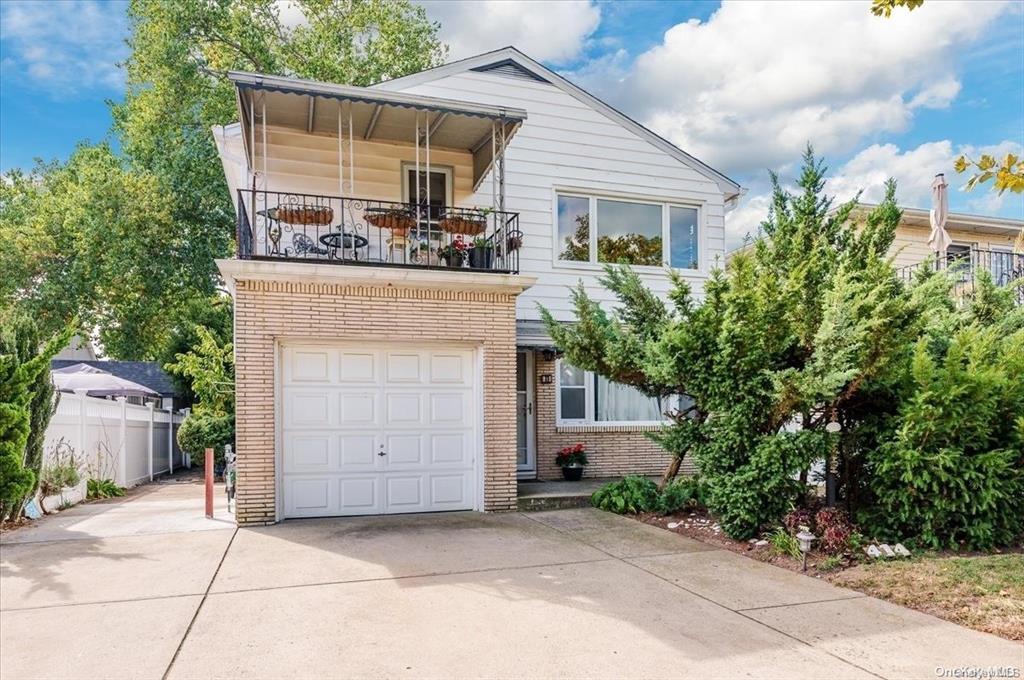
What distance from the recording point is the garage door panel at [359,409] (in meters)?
9.20

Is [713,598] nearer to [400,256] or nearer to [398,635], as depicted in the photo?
[398,635]

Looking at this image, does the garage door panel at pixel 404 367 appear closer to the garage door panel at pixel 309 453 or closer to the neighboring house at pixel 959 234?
the garage door panel at pixel 309 453

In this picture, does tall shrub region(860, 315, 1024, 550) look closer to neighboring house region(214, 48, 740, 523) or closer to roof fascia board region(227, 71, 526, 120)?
neighboring house region(214, 48, 740, 523)

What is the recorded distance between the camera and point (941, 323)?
8.35 m

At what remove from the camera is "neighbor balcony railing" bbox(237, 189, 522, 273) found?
30.1 ft

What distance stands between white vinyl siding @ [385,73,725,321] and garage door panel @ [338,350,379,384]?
11.8ft

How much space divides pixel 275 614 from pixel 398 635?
1.12 m

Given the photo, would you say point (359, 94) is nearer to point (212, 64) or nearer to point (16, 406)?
point (16, 406)

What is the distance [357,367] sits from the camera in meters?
9.30

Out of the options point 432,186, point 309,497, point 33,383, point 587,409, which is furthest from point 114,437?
point 587,409

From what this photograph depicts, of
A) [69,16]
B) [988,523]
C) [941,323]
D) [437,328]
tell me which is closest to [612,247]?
[437,328]

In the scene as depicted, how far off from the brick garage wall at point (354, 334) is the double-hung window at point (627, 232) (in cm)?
345

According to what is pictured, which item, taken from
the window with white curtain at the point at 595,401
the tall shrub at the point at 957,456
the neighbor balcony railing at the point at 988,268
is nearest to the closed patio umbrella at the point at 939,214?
the neighbor balcony railing at the point at 988,268

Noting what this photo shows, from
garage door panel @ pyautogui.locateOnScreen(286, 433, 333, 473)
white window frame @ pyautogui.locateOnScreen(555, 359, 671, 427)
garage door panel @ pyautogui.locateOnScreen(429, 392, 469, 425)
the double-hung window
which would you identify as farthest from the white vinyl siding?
garage door panel @ pyautogui.locateOnScreen(286, 433, 333, 473)
